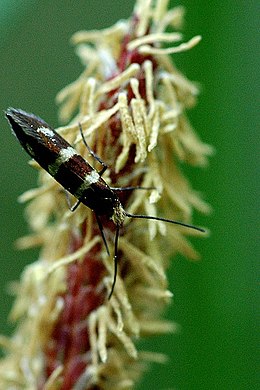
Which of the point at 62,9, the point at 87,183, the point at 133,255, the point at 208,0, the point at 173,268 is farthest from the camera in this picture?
the point at 62,9

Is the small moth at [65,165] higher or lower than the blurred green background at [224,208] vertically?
higher

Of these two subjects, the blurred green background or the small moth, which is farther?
the blurred green background

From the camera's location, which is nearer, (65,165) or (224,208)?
(65,165)

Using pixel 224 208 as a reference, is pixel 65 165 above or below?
above

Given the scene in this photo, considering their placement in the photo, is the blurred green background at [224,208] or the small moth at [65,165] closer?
the small moth at [65,165]

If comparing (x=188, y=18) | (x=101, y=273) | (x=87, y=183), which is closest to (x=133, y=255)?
(x=101, y=273)

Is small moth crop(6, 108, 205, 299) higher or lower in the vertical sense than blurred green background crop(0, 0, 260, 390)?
higher

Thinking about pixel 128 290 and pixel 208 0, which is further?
pixel 208 0

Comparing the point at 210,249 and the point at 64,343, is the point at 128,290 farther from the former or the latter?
the point at 210,249
